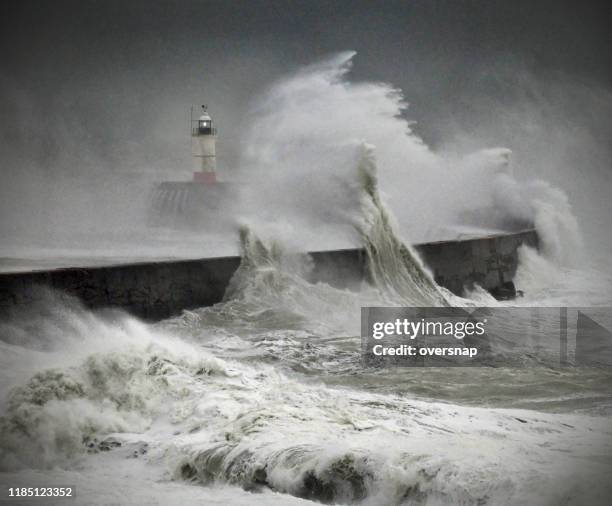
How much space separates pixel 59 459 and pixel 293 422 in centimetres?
107

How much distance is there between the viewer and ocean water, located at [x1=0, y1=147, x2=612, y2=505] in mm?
3391

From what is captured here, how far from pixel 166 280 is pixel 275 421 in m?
3.25

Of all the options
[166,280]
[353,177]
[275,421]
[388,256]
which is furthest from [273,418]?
[353,177]

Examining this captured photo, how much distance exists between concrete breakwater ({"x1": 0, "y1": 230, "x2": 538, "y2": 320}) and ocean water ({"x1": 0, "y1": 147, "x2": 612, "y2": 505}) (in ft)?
0.47

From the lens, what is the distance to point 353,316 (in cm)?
741

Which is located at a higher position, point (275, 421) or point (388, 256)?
point (388, 256)

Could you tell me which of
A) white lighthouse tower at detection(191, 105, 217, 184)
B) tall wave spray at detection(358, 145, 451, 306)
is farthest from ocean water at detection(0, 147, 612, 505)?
white lighthouse tower at detection(191, 105, 217, 184)

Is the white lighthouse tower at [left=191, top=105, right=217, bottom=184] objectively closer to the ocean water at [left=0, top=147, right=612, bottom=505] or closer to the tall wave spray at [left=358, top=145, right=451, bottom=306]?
the tall wave spray at [left=358, top=145, right=451, bottom=306]

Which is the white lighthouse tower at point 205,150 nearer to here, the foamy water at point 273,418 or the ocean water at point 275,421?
the foamy water at point 273,418

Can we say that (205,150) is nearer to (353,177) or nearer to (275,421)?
(353,177)

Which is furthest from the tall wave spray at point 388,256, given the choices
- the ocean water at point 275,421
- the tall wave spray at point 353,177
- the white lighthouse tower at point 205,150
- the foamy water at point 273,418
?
the white lighthouse tower at point 205,150

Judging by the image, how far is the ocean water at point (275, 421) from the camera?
11.1 feet

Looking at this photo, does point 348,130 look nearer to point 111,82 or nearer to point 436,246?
point 436,246

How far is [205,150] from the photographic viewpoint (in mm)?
Result: 18516
